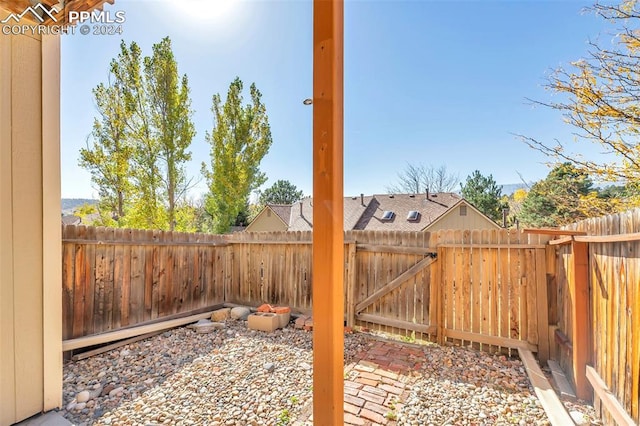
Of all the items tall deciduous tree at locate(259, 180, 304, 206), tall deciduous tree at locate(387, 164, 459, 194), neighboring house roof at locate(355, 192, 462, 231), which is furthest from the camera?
tall deciduous tree at locate(259, 180, 304, 206)

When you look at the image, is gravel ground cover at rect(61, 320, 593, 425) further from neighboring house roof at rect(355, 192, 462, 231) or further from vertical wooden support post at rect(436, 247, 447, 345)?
neighboring house roof at rect(355, 192, 462, 231)

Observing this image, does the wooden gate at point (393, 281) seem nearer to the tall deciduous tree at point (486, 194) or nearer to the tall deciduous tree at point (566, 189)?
the tall deciduous tree at point (566, 189)

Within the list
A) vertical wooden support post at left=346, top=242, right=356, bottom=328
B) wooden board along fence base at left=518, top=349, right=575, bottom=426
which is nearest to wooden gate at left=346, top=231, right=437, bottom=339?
vertical wooden support post at left=346, top=242, right=356, bottom=328

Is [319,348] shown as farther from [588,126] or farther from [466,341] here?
[588,126]

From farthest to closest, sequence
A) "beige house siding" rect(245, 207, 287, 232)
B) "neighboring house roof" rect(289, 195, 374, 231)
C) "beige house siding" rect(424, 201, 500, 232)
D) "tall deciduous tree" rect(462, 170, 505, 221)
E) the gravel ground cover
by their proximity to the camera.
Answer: "beige house siding" rect(245, 207, 287, 232)
"tall deciduous tree" rect(462, 170, 505, 221)
"neighboring house roof" rect(289, 195, 374, 231)
"beige house siding" rect(424, 201, 500, 232)
the gravel ground cover

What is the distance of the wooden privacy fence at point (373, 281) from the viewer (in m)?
3.14

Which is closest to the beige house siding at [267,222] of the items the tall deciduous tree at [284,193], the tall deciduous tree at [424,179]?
the tall deciduous tree at [284,193]

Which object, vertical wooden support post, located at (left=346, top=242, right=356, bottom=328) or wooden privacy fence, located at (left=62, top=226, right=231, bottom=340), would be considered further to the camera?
vertical wooden support post, located at (left=346, top=242, right=356, bottom=328)

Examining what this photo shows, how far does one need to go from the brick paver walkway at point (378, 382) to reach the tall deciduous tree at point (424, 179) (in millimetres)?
15398

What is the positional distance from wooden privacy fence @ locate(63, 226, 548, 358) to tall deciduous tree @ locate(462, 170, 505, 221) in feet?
44.4

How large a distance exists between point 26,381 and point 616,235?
3.85 meters

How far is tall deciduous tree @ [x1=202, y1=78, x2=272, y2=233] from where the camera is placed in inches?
409

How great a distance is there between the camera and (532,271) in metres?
3.10

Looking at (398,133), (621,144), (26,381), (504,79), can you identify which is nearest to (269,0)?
(26,381)
